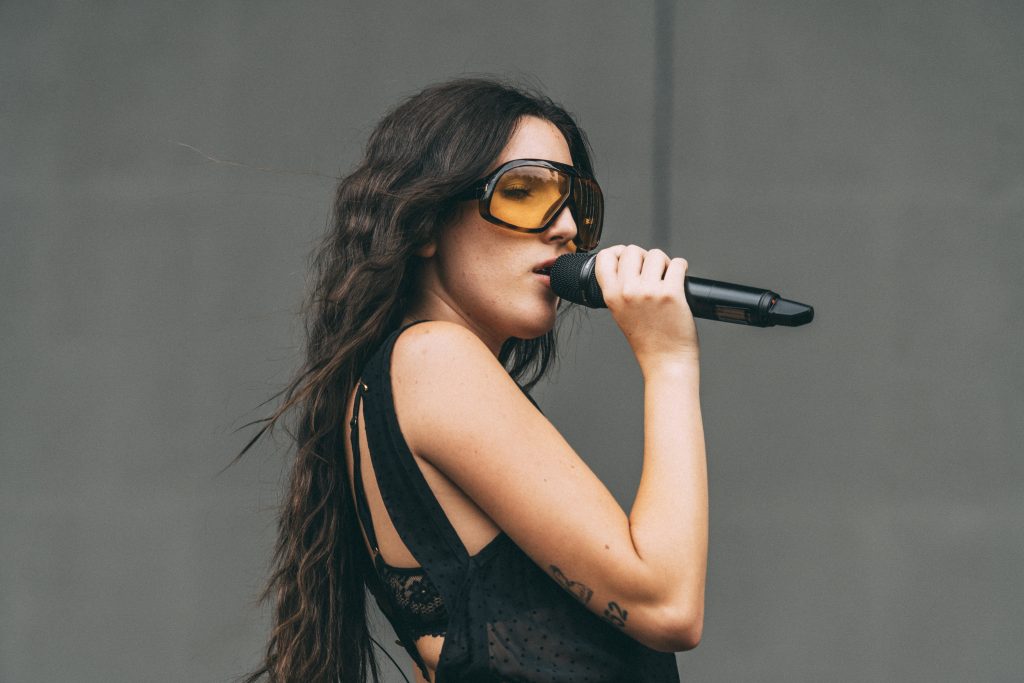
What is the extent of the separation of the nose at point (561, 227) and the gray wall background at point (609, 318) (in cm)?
158

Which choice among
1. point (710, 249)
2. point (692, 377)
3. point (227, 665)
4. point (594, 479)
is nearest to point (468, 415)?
point (594, 479)

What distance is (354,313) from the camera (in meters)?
1.33

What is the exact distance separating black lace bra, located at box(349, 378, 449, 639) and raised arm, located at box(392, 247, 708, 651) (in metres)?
0.15

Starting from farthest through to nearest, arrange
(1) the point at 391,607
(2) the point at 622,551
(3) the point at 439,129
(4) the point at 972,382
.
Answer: (4) the point at 972,382 < (3) the point at 439,129 < (1) the point at 391,607 < (2) the point at 622,551

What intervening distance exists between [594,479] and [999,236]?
8.33 feet

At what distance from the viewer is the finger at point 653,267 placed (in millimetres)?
1184

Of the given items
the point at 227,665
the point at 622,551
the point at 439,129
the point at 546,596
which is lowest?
the point at 227,665

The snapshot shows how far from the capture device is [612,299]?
47.2 inches

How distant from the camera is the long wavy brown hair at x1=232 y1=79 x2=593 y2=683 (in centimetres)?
133

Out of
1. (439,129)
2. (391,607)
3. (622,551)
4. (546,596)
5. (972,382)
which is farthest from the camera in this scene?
(972,382)

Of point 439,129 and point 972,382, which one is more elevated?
point 439,129

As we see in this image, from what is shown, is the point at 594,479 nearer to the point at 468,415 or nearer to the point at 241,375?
the point at 468,415

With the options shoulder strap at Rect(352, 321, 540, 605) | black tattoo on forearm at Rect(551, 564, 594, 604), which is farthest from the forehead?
black tattoo on forearm at Rect(551, 564, 594, 604)

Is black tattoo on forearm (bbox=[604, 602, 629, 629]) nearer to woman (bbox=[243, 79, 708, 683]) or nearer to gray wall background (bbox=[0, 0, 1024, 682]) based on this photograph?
woman (bbox=[243, 79, 708, 683])
